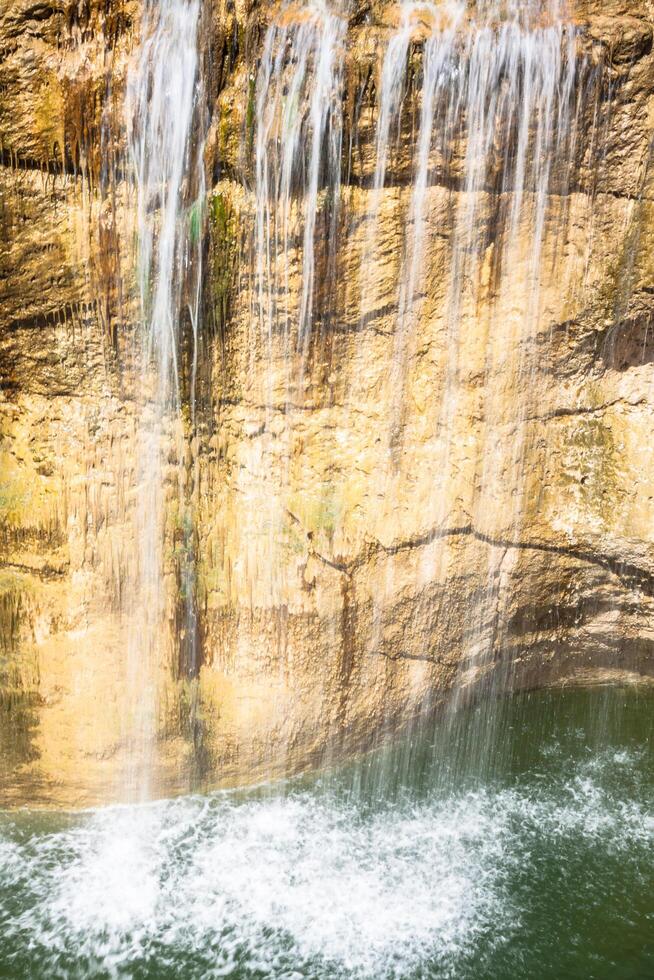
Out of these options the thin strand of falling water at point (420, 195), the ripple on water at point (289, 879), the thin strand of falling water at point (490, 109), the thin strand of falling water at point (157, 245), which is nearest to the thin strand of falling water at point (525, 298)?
the thin strand of falling water at point (490, 109)

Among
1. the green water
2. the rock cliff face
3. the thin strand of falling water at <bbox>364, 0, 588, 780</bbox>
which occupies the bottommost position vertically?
the green water

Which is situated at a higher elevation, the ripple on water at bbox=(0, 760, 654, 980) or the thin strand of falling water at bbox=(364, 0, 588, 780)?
the thin strand of falling water at bbox=(364, 0, 588, 780)

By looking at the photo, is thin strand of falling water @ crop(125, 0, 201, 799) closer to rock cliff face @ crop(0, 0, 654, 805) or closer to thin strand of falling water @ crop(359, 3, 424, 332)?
rock cliff face @ crop(0, 0, 654, 805)

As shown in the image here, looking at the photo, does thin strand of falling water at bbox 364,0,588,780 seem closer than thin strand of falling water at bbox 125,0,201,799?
No

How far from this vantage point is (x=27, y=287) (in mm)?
4445

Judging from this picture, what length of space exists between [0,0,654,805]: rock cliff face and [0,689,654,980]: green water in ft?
1.09

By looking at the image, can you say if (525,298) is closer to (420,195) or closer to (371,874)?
(420,195)

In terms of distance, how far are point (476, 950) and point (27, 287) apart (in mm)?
4117

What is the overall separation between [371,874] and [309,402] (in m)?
2.68

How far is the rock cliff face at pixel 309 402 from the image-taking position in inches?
171

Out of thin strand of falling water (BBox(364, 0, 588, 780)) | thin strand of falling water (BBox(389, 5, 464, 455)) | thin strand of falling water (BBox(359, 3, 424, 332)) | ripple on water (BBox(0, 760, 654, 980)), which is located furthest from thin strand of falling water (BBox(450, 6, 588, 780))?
ripple on water (BBox(0, 760, 654, 980))

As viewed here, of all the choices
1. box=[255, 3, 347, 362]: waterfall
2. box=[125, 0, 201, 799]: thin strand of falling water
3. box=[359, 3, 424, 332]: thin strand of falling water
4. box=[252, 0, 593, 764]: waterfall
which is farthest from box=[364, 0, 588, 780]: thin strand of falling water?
box=[125, 0, 201, 799]: thin strand of falling water

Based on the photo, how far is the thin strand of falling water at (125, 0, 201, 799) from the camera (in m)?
4.27

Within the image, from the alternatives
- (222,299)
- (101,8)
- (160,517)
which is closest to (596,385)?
(222,299)
